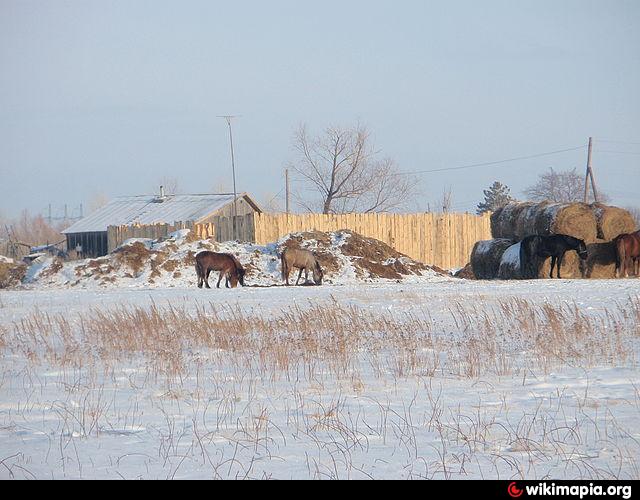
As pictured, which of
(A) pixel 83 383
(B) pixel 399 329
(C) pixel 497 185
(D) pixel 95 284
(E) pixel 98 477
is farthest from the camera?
(C) pixel 497 185

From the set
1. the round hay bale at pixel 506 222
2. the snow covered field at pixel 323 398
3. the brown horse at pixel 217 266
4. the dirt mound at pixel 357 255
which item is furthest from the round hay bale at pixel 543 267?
the snow covered field at pixel 323 398

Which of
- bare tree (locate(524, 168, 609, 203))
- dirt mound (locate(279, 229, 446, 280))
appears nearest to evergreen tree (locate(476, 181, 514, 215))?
bare tree (locate(524, 168, 609, 203))

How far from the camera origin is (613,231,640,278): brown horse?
1051 inches

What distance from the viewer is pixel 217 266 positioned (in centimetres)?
2809

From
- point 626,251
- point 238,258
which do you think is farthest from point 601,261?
point 238,258

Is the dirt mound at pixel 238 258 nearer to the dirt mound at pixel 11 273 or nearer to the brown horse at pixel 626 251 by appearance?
the dirt mound at pixel 11 273

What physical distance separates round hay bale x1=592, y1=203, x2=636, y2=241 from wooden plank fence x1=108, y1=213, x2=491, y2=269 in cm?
1564

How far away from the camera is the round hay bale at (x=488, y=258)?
94.5 feet

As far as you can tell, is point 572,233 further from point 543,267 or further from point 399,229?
point 399,229

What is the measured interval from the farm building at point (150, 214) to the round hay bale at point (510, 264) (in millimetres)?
25945

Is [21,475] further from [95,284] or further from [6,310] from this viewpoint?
[95,284]
